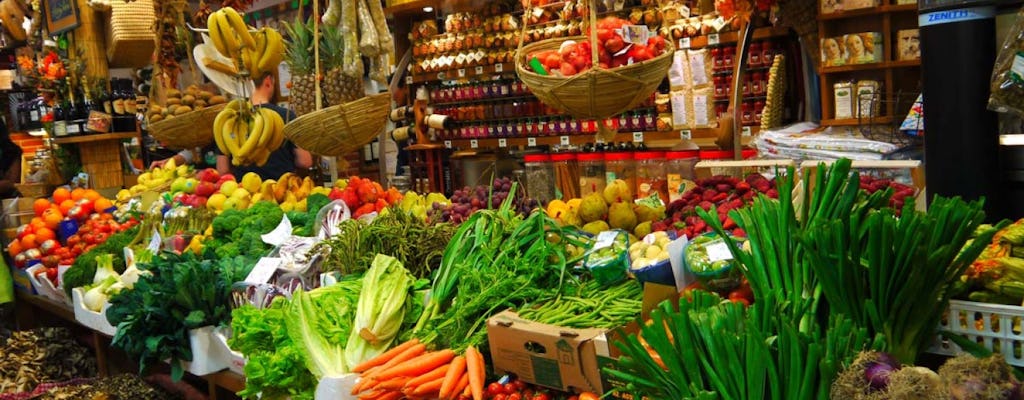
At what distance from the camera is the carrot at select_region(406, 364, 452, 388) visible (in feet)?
7.21

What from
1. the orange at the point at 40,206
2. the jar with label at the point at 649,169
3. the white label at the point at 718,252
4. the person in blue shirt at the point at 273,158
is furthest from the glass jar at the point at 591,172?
the orange at the point at 40,206

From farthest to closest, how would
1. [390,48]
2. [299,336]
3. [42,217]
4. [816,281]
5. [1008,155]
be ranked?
[42,217] < [390,48] < [299,336] < [1008,155] < [816,281]

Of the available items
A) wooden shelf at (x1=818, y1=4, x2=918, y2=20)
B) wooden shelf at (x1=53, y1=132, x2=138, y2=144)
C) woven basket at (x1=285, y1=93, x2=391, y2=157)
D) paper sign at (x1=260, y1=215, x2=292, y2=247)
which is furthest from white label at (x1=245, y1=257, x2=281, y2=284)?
wooden shelf at (x1=53, y1=132, x2=138, y2=144)

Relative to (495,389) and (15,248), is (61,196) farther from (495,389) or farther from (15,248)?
(495,389)

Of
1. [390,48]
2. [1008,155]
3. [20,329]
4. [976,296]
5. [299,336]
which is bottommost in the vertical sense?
[20,329]

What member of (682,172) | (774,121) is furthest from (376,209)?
(774,121)

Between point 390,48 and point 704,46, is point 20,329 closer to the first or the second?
point 390,48

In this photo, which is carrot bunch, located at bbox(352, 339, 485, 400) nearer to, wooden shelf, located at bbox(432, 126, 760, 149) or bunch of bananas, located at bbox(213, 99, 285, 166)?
bunch of bananas, located at bbox(213, 99, 285, 166)

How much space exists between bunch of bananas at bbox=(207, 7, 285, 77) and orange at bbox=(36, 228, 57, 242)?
2010 mm

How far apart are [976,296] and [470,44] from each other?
210 inches

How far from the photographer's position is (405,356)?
90.8 inches

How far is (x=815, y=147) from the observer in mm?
4273

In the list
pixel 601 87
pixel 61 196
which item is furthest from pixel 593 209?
pixel 61 196

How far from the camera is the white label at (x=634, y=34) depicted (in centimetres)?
287
